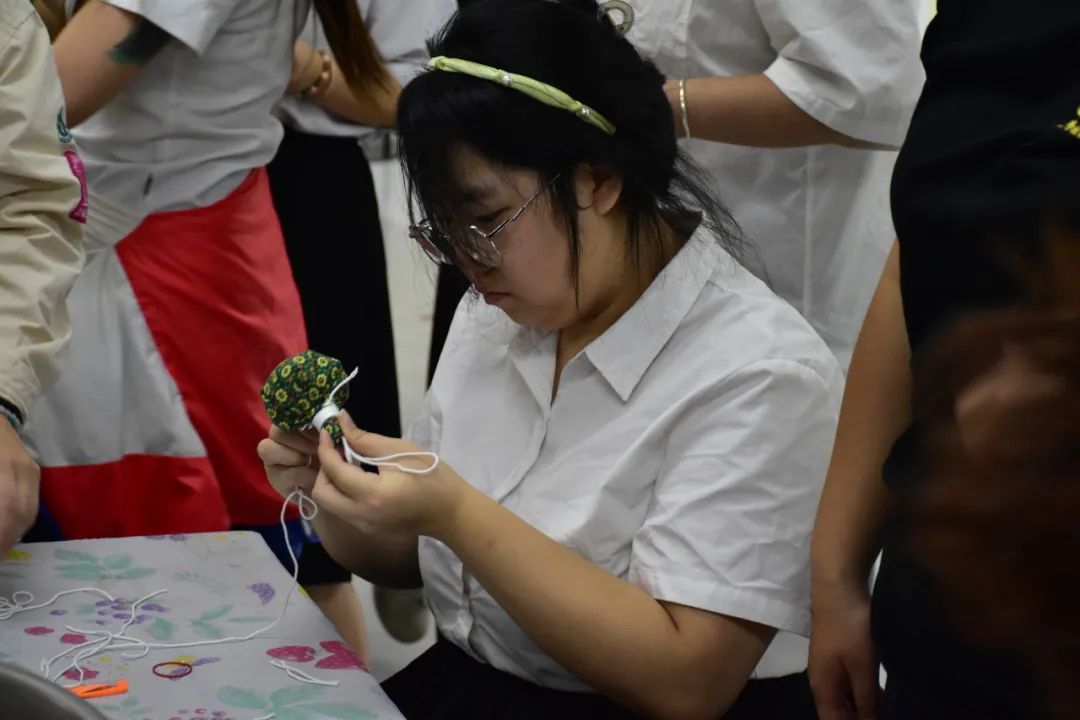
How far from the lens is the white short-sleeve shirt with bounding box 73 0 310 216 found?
2.02 metres

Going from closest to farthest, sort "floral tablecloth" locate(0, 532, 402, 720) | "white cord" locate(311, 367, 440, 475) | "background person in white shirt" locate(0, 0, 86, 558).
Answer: "floral tablecloth" locate(0, 532, 402, 720) < "white cord" locate(311, 367, 440, 475) < "background person in white shirt" locate(0, 0, 86, 558)

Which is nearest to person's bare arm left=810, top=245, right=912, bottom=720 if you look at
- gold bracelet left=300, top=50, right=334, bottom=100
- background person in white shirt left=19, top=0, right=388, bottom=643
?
background person in white shirt left=19, top=0, right=388, bottom=643

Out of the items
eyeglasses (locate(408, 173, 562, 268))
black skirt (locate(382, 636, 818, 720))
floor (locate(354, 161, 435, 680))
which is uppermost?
eyeglasses (locate(408, 173, 562, 268))

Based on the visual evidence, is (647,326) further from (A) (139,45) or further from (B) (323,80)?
(B) (323,80)

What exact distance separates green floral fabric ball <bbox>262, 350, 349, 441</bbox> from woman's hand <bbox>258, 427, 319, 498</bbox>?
0.06 metres

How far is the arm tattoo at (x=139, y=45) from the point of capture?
192cm

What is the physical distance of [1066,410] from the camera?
481 mm

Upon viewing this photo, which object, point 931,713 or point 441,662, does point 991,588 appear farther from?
point 441,662

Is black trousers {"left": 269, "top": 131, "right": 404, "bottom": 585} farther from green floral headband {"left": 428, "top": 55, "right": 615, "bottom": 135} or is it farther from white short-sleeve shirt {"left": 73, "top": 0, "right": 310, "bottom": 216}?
green floral headband {"left": 428, "top": 55, "right": 615, "bottom": 135}

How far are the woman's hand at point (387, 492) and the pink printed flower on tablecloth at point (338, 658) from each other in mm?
118

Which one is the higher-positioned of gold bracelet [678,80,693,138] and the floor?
gold bracelet [678,80,693,138]

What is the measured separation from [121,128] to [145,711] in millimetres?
1091

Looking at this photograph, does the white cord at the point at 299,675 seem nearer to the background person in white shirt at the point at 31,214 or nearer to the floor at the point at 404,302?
the background person in white shirt at the point at 31,214

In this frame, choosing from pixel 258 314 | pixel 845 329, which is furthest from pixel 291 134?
pixel 845 329
